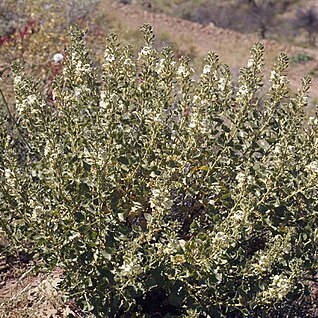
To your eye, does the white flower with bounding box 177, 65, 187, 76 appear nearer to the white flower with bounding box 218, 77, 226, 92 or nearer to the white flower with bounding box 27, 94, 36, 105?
the white flower with bounding box 218, 77, 226, 92

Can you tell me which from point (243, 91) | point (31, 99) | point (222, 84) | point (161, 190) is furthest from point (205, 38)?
point (161, 190)

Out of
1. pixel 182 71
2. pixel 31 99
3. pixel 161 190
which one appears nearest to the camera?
pixel 161 190

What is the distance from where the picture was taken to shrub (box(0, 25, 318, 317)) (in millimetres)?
2701

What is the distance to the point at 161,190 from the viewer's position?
2.54 meters

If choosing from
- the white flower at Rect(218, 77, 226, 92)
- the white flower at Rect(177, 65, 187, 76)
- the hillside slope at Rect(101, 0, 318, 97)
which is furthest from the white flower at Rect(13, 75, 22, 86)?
the hillside slope at Rect(101, 0, 318, 97)

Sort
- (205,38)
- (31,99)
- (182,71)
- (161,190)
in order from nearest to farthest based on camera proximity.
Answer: (161,190), (31,99), (182,71), (205,38)

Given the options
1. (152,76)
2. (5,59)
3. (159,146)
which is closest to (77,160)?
(159,146)

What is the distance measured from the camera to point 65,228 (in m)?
2.79

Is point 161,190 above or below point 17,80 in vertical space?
below

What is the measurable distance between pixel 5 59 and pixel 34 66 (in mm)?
988

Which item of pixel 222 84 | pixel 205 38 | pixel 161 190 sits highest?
pixel 222 84

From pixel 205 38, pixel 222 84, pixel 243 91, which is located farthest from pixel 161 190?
pixel 205 38

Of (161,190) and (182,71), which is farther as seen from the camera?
(182,71)

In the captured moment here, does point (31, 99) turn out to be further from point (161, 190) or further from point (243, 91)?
point (243, 91)
